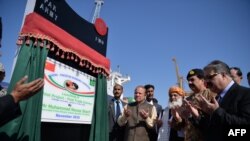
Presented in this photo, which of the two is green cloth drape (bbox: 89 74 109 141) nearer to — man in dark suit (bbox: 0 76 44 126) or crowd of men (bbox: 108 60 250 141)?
crowd of men (bbox: 108 60 250 141)

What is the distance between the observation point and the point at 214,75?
1.85 metres

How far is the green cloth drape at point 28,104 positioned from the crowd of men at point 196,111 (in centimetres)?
151

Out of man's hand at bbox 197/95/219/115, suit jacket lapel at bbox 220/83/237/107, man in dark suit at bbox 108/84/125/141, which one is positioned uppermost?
suit jacket lapel at bbox 220/83/237/107

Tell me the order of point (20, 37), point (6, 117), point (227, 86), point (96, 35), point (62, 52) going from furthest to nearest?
point (96, 35), point (62, 52), point (20, 37), point (227, 86), point (6, 117)

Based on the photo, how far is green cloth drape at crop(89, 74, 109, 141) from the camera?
3.48 m

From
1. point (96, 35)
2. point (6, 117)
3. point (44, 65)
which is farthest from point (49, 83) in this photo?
point (96, 35)

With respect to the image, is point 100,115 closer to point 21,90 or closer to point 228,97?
point 21,90

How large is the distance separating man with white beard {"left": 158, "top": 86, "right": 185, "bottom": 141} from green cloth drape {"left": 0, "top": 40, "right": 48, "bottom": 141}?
167 centimetres

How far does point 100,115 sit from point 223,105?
2306 mm

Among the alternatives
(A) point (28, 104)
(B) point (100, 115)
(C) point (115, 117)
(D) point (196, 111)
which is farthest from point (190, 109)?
(C) point (115, 117)

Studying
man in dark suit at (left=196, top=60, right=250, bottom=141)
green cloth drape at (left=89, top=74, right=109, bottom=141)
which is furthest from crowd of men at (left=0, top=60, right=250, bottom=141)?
green cloth drape at (left=89, top=74, right=109, bottom=141)

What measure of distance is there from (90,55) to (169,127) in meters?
1.75

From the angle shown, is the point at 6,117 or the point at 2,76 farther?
the point at 2,76

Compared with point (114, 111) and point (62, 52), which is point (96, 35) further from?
point (114, 111)
